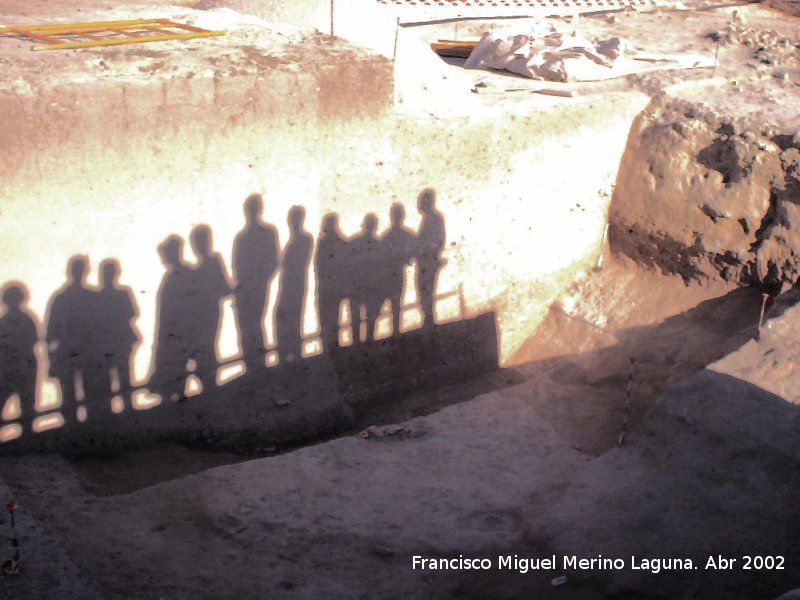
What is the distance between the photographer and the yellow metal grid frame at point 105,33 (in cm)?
632

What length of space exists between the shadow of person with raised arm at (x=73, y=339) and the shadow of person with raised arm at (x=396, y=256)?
2084 millimetres

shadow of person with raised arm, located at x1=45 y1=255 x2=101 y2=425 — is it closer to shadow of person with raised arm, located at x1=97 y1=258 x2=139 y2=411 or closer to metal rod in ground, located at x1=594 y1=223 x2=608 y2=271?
shadow of person with raised arm, located at x1=97 y1=258 x2=139 y2=411

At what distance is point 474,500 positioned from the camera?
558cm

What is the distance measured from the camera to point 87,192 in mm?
5820

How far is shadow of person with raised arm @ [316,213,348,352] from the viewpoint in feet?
22.4

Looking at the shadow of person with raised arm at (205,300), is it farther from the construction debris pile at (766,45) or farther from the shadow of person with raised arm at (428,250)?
the construction debris pile at (766,45)

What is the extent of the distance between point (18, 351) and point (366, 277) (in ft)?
7.86

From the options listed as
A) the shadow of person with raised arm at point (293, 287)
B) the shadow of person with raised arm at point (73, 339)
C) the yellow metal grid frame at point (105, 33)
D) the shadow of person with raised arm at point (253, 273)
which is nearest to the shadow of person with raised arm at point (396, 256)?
the shadow of person with raised arm at point (293, 287)

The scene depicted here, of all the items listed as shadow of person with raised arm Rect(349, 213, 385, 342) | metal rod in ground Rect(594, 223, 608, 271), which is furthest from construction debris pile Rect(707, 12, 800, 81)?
shadow of person with raised arm Rect(349, 213, 385, 342)

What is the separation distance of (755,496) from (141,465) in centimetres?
357

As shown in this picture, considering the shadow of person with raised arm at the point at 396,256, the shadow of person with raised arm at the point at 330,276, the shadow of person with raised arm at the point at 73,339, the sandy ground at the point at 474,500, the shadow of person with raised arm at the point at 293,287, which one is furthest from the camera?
the shadow of person with raised arm at the point at 396,256

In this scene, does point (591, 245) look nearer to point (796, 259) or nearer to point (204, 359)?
point (796, 259)

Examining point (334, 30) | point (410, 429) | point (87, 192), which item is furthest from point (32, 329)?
point (334, 30)

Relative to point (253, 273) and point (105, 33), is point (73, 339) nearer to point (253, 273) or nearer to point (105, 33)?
point (253, 273)
